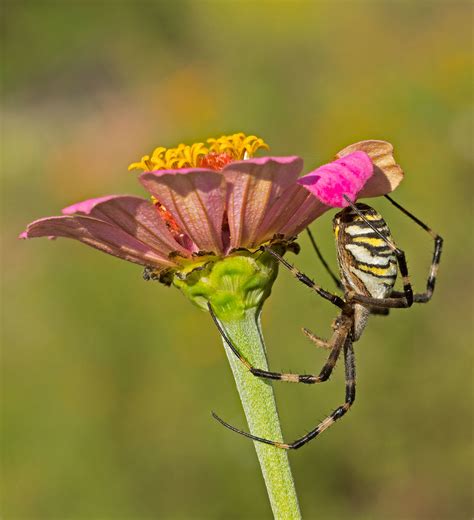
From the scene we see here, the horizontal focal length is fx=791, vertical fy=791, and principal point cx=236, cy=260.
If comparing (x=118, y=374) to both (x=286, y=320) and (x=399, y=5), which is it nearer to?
(x=286, y=320)

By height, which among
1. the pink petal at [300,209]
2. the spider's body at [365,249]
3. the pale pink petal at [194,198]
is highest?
the pale pink petal at [194,198]

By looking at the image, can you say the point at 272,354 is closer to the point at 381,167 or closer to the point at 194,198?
the point at 381,167

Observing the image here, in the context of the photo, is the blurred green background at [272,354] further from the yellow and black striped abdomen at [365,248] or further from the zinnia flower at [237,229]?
the zinnia flower at [237,229]

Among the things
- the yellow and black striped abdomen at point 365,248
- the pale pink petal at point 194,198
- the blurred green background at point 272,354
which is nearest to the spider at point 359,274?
the yellow and black striped abdomen at point 365,248

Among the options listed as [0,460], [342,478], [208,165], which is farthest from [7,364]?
[208,165]

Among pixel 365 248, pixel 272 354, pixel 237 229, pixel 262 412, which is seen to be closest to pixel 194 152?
pixel 237 229

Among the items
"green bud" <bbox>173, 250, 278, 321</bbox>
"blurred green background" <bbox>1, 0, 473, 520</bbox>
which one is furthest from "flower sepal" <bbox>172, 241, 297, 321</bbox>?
"blurred green background" <bbox>1, 0, 473, 520</bbox>

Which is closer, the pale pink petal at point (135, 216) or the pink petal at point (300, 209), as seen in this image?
the pale pink petal at point (135, 216)

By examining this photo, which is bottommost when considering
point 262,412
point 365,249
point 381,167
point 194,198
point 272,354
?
point 272,354
